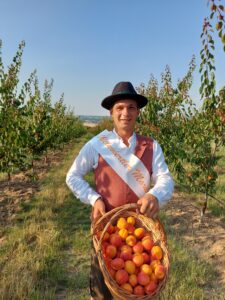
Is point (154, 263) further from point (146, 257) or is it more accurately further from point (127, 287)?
point (127, 287)

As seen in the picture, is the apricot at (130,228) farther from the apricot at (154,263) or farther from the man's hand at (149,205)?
the apricot at (154,263)

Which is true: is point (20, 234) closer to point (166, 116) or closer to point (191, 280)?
point (191, 280)

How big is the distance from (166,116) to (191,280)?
403 cm

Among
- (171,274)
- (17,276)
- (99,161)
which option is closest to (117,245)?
(99,161)

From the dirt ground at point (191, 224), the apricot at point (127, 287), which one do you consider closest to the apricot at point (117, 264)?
the apricot at point (127, 287)

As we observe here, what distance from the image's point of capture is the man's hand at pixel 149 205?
2.13m

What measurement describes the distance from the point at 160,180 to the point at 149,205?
0.27 meters

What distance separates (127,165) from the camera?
235cm

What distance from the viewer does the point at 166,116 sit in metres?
6.89

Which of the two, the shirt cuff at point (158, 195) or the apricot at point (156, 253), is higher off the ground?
the shirt cuff at point (158, 195)

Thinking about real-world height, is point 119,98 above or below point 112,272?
above

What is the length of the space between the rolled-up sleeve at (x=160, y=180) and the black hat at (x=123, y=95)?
1.14ft

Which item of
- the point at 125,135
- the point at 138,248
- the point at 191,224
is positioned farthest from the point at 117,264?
the point at 191,224

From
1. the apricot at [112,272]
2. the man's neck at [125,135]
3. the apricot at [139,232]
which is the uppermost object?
the man's neck at [125,135]
